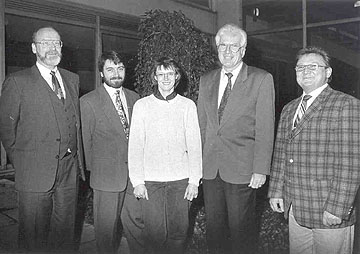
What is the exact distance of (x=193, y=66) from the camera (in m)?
4.23

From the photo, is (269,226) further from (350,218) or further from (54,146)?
(54,146)

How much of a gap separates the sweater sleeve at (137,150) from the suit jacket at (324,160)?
98 cm

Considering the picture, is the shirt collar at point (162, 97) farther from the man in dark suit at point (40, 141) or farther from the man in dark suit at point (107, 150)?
the man in dark suit at point (40, 141)

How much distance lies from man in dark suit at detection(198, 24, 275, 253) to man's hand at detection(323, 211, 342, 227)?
0.53 m

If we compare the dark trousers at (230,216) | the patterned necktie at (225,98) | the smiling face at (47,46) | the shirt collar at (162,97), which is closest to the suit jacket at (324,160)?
the dark trousers at (230,216)

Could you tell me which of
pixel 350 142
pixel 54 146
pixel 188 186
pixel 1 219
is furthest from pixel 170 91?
A: pixel 1 219

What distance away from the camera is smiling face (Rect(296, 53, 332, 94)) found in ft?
7.85

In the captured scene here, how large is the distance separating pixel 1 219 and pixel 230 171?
314 cm

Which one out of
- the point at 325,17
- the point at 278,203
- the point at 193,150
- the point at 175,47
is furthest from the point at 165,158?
the point at 325,17

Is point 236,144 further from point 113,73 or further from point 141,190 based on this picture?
point 113,73

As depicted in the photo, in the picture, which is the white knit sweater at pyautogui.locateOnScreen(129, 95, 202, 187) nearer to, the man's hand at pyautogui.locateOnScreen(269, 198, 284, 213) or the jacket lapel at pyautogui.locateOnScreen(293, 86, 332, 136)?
the man's hand at pyautogui.locateOnScreen(269, 198, 284, 213)

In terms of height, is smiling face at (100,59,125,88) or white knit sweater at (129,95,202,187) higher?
smiling face at (100,59,125,88)

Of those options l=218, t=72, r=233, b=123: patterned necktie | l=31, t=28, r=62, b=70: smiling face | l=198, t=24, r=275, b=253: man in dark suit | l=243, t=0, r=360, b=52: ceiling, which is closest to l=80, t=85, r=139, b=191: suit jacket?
l=31, t=28, r=62, b=70: smiling face

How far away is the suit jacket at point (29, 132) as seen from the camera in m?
2.83
